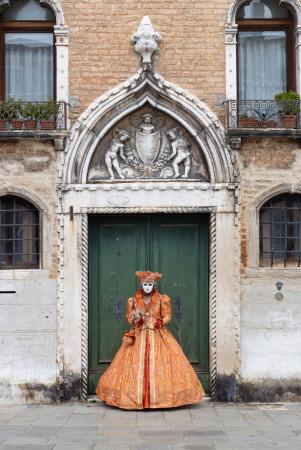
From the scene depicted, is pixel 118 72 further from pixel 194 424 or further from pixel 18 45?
pixel 194 424

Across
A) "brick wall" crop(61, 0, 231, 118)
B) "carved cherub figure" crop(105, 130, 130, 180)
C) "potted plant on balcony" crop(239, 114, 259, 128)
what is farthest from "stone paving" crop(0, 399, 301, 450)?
"brick wall" crop(61, 0, 231, 118)

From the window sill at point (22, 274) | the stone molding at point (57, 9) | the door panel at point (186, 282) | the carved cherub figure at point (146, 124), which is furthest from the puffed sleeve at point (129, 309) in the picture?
the stone molding at point (57, 9)

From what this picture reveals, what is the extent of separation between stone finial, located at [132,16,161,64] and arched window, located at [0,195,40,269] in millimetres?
2427

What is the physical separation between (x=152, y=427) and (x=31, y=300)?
8.16 ft

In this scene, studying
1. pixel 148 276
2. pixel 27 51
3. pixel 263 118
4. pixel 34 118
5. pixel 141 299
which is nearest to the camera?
pixel 148 276

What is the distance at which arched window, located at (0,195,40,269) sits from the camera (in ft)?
32.2

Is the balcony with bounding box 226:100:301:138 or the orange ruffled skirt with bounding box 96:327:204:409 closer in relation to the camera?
the orange ruffled skirt with bounding box 96:327:204:409

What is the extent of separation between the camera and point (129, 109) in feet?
32.2

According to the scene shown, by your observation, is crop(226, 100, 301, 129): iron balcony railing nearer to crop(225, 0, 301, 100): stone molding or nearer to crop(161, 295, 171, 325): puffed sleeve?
crop(225, 0, 301, 100): stone molding

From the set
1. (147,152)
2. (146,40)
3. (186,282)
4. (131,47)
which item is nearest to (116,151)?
(147,152)

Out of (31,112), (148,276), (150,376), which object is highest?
(31,112)

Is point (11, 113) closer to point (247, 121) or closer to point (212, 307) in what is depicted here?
point (247, 121)

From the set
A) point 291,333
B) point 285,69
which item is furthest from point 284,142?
point 291,333

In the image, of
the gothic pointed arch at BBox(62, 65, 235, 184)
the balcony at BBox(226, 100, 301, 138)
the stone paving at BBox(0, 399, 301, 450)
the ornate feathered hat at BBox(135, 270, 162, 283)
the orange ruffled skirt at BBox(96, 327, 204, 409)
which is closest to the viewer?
the stone paving at BBox(0, 399, 301, 450)
